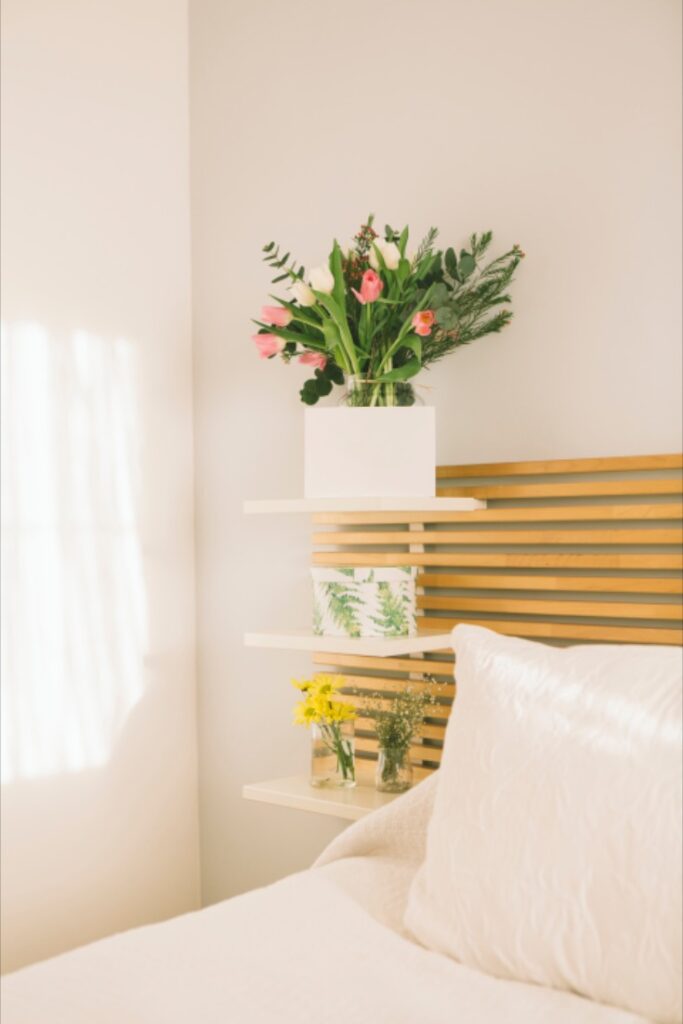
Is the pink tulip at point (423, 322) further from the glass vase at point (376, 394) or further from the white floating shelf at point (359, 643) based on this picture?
the white floating shelf at point (359, 643)

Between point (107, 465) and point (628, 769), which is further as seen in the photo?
point (107, 465)

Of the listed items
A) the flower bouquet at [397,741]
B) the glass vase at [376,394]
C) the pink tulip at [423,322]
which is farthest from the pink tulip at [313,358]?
the flower bouquet at [397,741]

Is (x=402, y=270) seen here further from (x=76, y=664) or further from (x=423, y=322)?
(x=76, y=664)

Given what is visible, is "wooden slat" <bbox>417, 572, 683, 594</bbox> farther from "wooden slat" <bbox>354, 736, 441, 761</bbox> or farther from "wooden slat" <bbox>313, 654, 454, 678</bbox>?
"wooden slat" <bbox>354, 736, 441, 761</bbox>

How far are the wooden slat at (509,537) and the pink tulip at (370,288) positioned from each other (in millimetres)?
515

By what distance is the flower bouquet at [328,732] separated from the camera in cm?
223

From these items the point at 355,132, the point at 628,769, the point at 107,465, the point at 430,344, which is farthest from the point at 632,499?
the point at 107,465

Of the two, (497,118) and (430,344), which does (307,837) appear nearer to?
(430,344)

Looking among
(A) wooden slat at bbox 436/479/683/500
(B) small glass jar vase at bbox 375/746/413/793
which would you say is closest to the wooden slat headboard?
(A) wooden slat at bbox 436/479/683/500

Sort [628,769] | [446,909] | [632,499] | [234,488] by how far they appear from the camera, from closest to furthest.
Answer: [628,769] < [446,909] < [632,499] < [234,488]

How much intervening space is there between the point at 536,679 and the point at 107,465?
150cm

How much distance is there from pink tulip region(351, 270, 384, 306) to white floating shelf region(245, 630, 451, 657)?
24.9 inches

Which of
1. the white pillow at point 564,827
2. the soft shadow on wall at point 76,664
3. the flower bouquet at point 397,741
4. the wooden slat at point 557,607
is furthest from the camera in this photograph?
the soft shadow on wall at point 76,664

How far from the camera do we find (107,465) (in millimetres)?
2668
